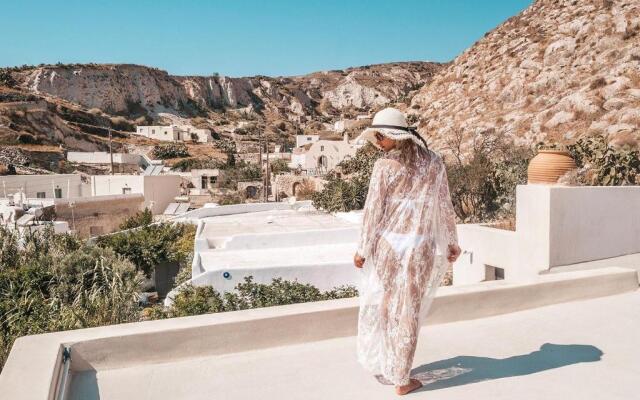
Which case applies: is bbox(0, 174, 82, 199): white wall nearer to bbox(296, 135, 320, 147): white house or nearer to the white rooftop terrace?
the white rooftop terrace

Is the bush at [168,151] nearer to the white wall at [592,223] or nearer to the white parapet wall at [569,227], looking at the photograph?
the white parapet wall at [569,227]

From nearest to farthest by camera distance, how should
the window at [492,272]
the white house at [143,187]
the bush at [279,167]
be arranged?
the window at [492,272] → the white house at [143,187] → the bush at [279,167]

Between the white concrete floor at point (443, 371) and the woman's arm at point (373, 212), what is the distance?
2.16 feet

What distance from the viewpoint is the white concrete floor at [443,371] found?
238cm

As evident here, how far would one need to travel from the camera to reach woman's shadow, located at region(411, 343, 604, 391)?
2559mm

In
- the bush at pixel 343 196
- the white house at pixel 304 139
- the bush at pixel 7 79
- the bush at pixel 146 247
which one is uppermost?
the bush at pixel 7 79

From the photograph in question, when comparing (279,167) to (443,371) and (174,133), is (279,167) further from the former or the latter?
(443,371)

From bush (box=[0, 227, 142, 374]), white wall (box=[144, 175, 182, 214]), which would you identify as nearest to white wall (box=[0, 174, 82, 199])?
white wall (box=[144, 175, 182, 214])

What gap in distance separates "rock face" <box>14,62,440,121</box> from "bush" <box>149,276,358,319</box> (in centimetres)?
5611

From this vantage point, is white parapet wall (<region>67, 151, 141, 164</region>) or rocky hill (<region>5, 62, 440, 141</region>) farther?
rocky hill (<region>5, 62, 440, 141</region>)

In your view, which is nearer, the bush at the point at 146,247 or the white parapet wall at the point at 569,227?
the white parapet wall at the point at 569,227

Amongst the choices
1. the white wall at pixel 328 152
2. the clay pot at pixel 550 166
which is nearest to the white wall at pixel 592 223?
the clay pot at pixel 550 166

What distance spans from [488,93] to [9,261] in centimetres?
2320

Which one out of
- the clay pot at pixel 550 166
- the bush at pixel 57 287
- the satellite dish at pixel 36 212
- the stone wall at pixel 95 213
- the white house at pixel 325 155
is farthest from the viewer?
the white house at pixel 325 155
